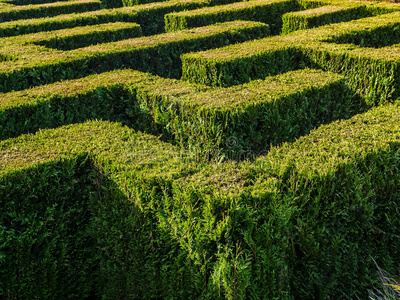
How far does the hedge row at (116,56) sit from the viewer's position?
9.20 meters

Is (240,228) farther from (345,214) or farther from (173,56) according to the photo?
(173,56)

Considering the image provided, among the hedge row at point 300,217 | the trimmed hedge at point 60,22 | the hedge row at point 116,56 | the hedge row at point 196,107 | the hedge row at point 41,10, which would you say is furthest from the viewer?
the hedge row at point 41,10

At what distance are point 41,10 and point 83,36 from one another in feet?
24.2

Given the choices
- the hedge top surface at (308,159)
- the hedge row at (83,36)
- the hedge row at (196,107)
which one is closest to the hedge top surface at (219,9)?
the hedge row at (83,36)

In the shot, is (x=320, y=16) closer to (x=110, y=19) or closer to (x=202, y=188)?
(x=110, y=19)

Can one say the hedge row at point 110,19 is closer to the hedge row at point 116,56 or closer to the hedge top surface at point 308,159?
the hedge row at point 116,56

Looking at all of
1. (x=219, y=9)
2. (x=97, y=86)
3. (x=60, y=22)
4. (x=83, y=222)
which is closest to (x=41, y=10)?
(x=60, y=22)

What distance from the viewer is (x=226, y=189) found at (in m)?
4.42

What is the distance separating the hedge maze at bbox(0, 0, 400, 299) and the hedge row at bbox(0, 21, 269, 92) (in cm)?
141

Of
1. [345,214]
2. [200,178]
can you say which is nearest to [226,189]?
[200,178]

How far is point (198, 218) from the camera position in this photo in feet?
14.3

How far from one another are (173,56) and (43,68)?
347 cm

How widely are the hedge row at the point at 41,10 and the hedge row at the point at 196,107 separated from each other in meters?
12.0

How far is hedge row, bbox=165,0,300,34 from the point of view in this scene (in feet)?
46.6
